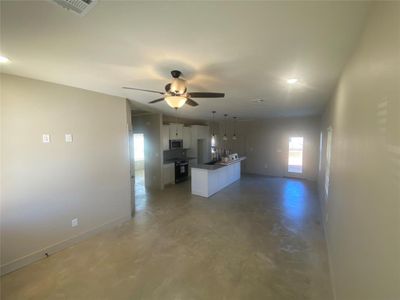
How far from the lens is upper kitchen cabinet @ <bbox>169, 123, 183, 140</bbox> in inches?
267

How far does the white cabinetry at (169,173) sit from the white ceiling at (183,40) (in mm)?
4336

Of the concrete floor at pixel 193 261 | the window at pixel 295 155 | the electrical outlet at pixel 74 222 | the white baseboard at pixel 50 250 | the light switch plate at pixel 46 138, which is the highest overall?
the light switch plate at pixel 46 138

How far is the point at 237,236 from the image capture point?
3314 millimetres

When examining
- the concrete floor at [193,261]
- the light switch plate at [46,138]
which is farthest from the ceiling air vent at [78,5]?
the concrete floor at [193,261]

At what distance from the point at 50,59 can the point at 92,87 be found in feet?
3.62

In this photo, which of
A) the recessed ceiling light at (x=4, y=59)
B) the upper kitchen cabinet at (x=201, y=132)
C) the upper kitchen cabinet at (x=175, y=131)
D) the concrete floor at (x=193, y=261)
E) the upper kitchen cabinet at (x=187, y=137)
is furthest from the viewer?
the upper kitchen cabinet at (x=201, y=132)

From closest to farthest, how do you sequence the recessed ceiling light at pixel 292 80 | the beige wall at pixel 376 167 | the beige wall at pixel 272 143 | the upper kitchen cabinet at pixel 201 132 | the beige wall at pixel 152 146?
1. the beige wall at pixel 376 167
2. the recessed ceiling light at pixel 292 80
3. the beige wall at pixel 152 146
4. the beige wall at pixel 272 143
5. the upper kitchen cabinet at pixel 201 132

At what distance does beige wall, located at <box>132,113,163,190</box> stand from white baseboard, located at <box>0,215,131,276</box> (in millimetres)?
2735

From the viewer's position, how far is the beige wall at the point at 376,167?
0.77m

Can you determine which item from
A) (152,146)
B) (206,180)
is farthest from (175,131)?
(206,180)

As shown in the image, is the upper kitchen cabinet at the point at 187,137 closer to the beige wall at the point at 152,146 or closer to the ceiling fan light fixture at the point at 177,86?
the beige wall at the point at 152,146

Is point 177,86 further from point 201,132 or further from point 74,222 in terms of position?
point 201,132

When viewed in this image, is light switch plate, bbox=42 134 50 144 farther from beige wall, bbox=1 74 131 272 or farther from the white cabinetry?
the white cabinetry

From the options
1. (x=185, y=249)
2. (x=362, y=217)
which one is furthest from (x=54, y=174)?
(x=362, y=217)
